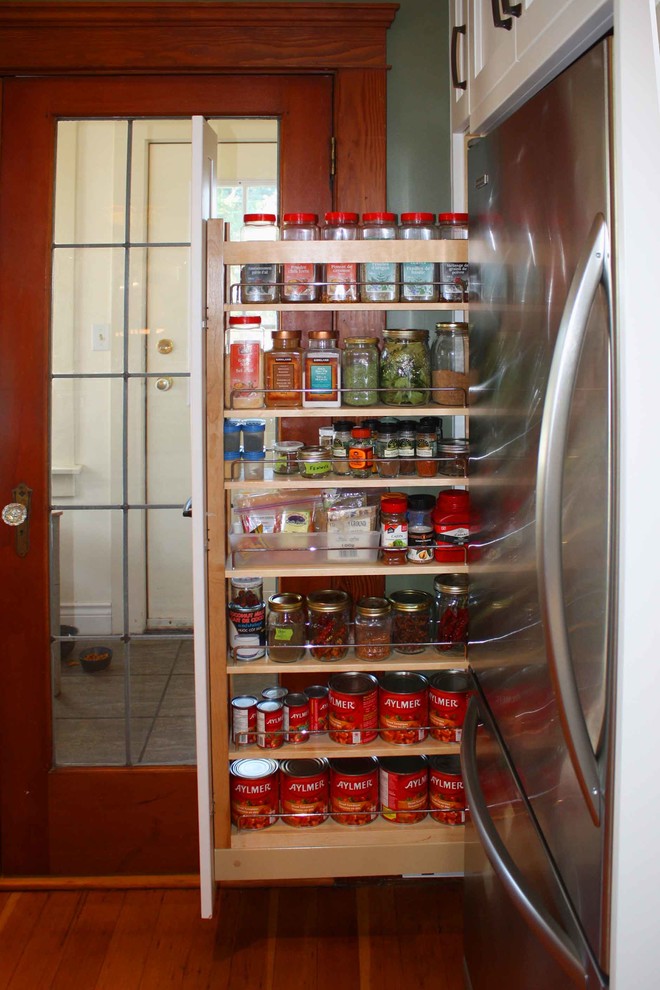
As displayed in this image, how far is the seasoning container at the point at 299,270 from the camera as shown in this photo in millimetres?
1721

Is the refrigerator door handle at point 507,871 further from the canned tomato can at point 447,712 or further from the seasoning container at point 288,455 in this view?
the seasoning container at point 288,455

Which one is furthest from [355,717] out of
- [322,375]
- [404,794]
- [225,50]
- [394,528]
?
[225,50]

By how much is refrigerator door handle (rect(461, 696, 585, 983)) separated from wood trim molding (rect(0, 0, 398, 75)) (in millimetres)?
1592

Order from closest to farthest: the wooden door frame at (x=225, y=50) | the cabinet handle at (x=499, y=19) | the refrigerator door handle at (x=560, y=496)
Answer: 1. the refrigerator door handle at (x=560, y=496)
2. the cabinet handle at (x=499, y=19)
3. the wooden door frame at (x=225, y=50)

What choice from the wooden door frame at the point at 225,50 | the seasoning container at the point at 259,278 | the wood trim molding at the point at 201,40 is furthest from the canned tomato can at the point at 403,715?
the wood trim molding at the point at 201,40

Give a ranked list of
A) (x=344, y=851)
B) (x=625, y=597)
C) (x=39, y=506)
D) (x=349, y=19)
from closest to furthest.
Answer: (x=625, y=597) → (x=344, y=851) → (x=349, y=19) → (x=39, y=506)

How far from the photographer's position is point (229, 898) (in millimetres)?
2082

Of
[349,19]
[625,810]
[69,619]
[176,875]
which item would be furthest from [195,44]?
[176,875]

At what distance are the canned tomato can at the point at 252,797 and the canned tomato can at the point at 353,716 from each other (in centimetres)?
18

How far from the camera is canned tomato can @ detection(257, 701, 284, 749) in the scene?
5.76 feet

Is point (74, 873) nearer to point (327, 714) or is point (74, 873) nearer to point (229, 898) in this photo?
point (229, 898)

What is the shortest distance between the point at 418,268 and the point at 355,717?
0.99 metres

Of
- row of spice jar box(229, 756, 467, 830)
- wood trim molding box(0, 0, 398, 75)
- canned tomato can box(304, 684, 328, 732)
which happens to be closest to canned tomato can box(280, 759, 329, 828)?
row of spice jar box(229, 756, 467, 830)

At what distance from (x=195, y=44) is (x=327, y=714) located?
65.3 inches
